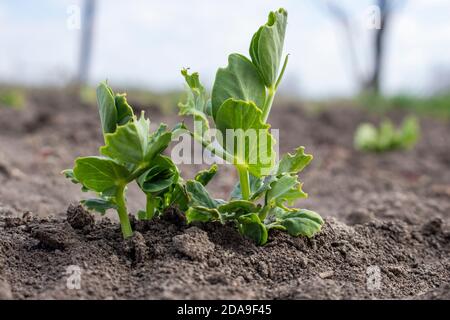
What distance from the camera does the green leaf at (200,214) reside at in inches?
73.8

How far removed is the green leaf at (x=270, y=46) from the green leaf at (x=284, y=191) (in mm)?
297

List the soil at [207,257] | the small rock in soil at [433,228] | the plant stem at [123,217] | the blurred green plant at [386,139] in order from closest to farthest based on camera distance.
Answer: the soil at [207,257]
the plant stem at [123,217]
the small rock in soil at [433,228]
the blurred green plant at [386,139]

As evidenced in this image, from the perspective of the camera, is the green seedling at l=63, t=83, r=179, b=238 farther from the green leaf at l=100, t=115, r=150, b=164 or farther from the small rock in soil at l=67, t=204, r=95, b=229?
the small rock in soil at l=67, t=204, r=95, b=229

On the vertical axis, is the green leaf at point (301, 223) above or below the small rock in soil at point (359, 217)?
above

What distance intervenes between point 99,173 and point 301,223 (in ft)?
2.09

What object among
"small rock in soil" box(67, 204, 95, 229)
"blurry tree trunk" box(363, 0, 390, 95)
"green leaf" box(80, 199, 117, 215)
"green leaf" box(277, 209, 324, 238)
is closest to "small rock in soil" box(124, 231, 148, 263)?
"green leaf" box(80, 199, 117, 215)

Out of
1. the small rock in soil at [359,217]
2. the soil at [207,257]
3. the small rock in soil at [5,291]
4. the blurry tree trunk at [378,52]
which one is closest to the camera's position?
the small rock in soil at [5,291]

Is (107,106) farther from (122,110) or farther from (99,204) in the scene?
(99,204)

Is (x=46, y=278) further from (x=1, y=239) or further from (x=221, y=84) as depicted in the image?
(x=221, y=84)

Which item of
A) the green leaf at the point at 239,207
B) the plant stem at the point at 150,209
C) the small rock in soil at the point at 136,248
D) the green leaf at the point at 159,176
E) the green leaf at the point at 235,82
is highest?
the green leaf at the point at 235,82

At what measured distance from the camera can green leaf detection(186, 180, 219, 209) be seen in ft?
6.33

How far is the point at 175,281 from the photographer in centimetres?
168

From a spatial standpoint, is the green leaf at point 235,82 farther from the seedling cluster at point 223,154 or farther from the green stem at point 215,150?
the green stem at point 215,150

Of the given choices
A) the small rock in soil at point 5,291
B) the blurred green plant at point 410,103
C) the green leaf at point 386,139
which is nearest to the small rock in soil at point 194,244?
the small rock in soil at point 5,291
